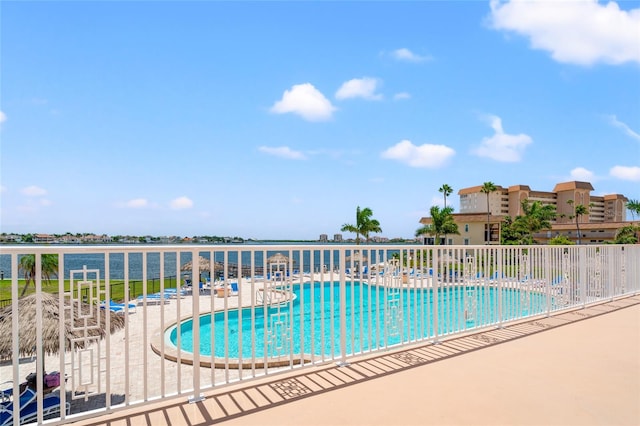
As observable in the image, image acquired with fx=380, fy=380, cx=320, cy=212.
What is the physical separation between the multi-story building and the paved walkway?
40.5 meters

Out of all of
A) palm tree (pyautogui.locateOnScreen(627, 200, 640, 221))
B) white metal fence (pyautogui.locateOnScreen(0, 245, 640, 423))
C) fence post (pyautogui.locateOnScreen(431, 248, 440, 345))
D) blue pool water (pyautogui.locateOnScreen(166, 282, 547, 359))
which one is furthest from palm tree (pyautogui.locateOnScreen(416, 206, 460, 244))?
palm tree (pyautogui.locateOnScreen(627, 200, 640, 221))

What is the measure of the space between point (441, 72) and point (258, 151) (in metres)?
26.9

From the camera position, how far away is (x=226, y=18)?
9914 mm

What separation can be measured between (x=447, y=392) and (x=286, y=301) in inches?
57.7

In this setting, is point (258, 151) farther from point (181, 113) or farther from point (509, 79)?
point (509, 79)

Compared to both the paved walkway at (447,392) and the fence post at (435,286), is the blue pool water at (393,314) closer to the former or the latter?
the fence post at (435,286)

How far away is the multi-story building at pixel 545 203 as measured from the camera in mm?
44625

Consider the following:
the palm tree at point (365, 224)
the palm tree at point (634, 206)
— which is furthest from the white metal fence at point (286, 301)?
the palm tree at point (634, 206)

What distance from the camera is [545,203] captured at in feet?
233

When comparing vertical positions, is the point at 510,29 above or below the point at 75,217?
above

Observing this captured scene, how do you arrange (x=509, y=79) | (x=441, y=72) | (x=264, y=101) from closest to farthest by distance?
(x=441, y=72)
(x=509, y=79)
(x=264, y=101)

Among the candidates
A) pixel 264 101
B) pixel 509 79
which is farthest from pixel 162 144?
pixel 509 79

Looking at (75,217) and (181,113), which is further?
(75,217)

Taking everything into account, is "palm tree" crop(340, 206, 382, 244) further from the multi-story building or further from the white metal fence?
the white metal fence
